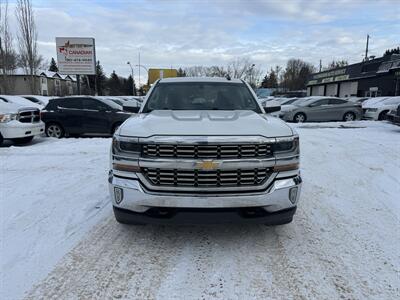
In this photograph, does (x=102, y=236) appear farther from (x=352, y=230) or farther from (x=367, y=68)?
(x=367, y=68)

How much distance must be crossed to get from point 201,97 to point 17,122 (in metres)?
7.36

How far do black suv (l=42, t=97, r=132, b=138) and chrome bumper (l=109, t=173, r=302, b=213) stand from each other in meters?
9.10

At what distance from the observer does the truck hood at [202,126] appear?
3270 millimetres

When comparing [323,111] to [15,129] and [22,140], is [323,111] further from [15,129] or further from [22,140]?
[15,129]

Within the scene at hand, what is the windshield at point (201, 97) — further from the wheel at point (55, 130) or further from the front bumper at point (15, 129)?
the wheel at point (55, 130)

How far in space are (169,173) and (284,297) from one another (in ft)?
4.88

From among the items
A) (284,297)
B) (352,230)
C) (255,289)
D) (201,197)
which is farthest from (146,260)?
(352,230)

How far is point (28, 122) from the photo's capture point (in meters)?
10.2

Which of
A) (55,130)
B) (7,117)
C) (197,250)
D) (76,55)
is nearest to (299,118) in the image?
(55,130)

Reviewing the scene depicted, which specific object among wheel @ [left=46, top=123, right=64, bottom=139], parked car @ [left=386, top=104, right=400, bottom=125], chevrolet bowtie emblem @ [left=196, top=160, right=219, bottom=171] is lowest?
wheel @ [left=46, top=123, right=64, bottom=139]

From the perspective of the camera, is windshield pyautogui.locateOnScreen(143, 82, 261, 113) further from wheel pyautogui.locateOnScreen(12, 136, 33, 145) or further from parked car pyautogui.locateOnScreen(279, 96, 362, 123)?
parked car pyautogui.locateOnScreen(279, 96, 362, 123)

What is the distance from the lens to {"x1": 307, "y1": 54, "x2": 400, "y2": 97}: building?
3291cm

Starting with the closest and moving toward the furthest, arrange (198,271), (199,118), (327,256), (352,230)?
(198,271) < (327,256) < (199,118) < (352,230)

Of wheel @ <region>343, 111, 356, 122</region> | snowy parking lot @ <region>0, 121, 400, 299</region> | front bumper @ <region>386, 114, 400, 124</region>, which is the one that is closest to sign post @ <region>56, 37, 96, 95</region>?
wheel @ <region>343, 111, 356, 122</region>
